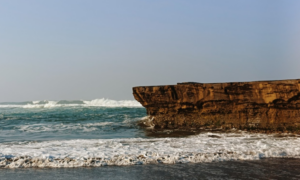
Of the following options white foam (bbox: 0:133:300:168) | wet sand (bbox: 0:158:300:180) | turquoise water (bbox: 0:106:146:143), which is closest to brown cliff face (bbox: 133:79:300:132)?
turquoise water (bbox: 0:106:146:143)

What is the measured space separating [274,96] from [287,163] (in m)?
5.02

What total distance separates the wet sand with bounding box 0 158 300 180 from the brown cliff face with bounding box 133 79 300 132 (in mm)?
4978

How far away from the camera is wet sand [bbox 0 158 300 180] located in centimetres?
508

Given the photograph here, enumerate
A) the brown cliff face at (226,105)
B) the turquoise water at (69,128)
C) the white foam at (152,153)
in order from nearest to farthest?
the white foam at (152,153)
the brown cliff face at (226,105)
the turquoise water at (69,128)

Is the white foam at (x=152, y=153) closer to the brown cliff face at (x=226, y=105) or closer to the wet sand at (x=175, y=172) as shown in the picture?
the wet sand at (x=175, y=172)

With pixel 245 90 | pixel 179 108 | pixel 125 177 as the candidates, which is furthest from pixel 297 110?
pixel 125 177

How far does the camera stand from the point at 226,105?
1164cm

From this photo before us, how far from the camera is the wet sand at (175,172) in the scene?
16.7 ft

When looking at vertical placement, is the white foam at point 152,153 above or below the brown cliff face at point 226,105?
below

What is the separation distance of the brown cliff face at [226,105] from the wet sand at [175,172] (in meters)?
4.98

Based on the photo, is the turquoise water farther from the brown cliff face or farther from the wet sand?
the wet sand

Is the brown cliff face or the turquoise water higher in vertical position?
the brown cliff face

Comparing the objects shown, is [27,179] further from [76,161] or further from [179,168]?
[179,168]

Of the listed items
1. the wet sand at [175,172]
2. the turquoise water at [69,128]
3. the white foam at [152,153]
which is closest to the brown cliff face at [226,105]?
the turquoise water at [69,128]
